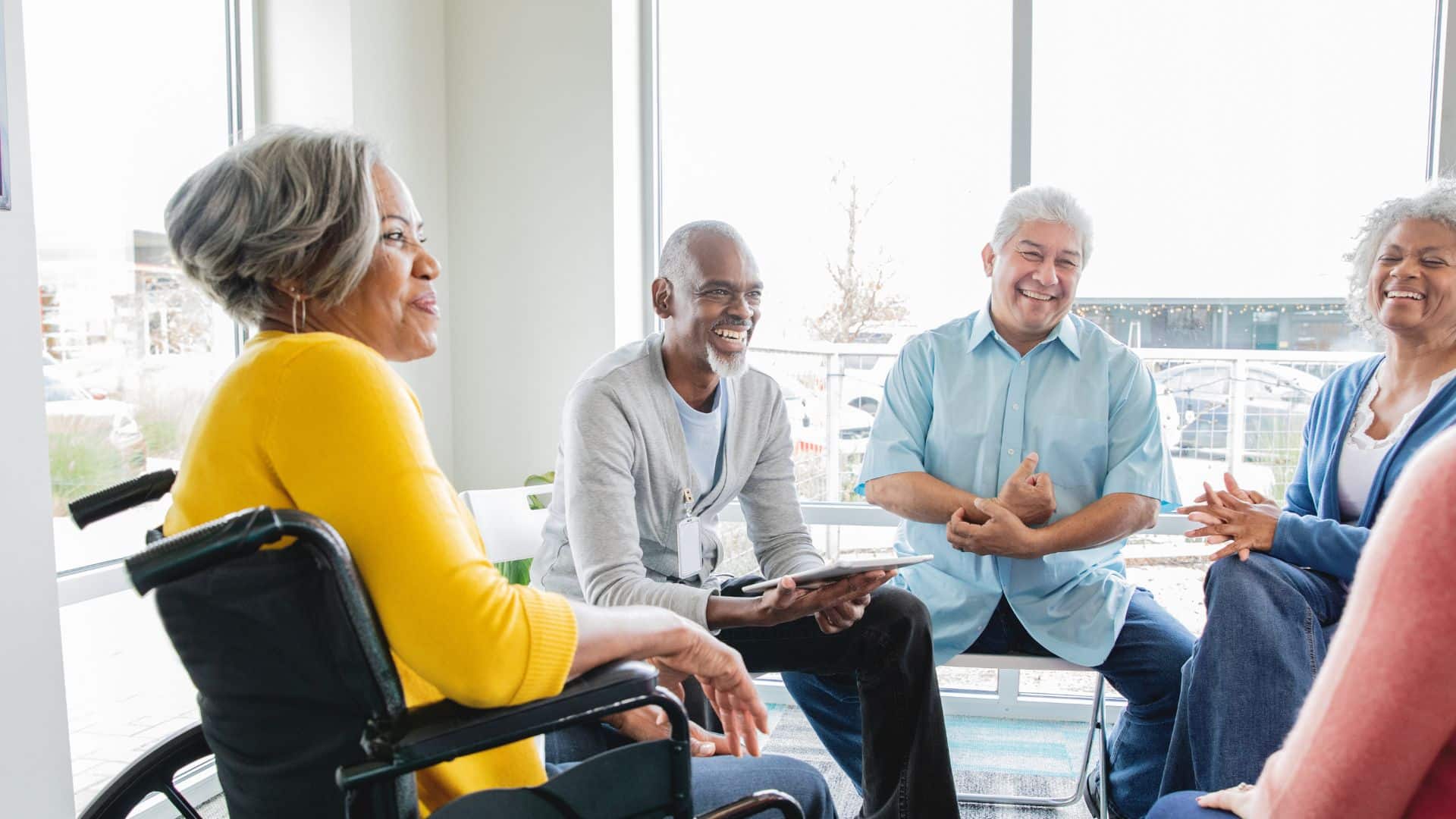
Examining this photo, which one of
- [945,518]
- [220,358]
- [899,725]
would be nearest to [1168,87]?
[945,518]

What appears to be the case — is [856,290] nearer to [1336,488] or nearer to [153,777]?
[1336,488]

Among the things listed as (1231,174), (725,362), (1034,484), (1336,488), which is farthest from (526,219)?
(1336,488)

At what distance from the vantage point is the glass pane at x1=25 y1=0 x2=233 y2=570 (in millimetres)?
2379

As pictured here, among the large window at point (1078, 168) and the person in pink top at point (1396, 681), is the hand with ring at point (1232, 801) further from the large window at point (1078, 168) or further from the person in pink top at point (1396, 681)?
the large window at point (1078, 168)

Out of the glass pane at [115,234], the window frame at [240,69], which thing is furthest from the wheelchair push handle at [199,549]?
the window frame at [240,69]

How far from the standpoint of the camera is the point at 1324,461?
2.32 m

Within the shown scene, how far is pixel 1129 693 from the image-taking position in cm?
237

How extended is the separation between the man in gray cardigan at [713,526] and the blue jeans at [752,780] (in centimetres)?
22

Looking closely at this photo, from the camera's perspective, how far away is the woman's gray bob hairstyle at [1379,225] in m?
2.23

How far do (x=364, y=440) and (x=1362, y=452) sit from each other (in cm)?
218

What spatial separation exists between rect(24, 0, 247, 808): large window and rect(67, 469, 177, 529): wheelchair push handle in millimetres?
1218

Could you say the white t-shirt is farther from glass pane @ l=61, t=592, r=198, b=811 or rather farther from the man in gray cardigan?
glass pane @ l=61, t=592, r=198, b=811

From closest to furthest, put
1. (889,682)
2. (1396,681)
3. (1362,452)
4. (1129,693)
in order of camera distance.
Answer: (1396,681)
(889,682)
(1362,452)
(1129,693)

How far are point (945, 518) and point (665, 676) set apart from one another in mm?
1012
